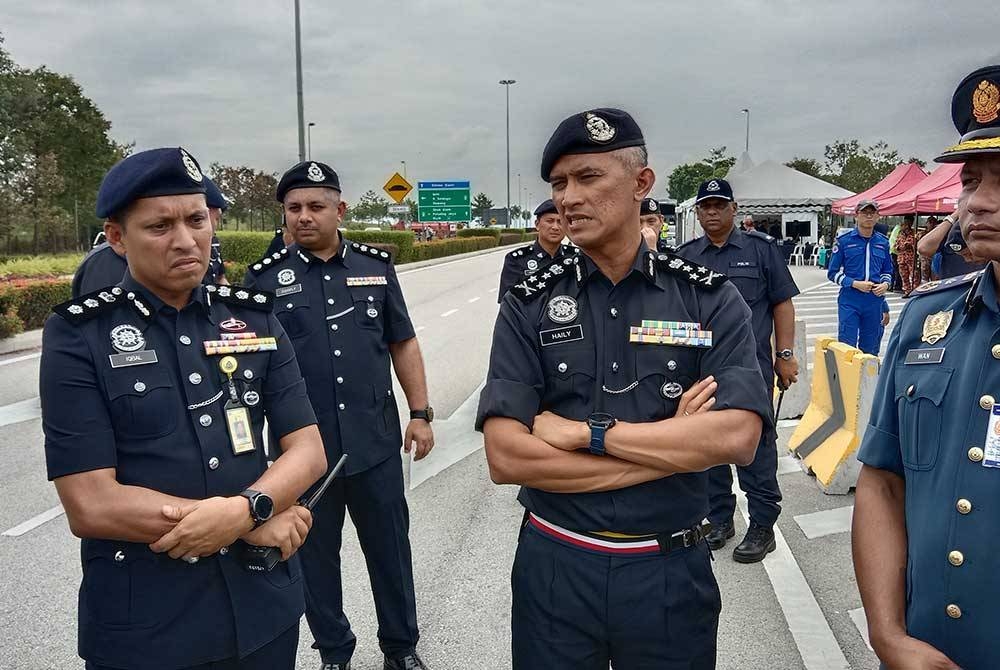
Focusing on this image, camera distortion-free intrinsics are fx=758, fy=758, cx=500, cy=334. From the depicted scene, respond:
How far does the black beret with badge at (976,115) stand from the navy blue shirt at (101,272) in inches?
155

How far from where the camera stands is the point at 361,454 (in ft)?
10.9

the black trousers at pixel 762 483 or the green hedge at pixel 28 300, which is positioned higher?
the green hedge at pixel 28 300

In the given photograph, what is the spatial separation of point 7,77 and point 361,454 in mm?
50558

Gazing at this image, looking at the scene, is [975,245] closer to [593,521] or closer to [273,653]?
[593,521]

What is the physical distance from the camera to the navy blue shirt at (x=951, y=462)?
1586mm

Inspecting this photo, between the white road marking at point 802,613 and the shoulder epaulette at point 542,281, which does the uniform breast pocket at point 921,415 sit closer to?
the shoulder epaulette at point 542,281

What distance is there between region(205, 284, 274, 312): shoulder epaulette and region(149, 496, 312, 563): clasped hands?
0.60 metres

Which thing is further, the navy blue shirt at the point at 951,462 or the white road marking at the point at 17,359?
the white road marking at the point at 17,359

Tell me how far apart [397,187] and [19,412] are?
81.8 feet

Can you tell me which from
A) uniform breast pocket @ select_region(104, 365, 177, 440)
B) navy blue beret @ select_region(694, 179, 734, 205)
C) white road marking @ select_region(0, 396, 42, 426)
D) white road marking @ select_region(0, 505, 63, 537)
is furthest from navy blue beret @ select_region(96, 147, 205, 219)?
white road marking @ select_region(0, 396, 42, 426)

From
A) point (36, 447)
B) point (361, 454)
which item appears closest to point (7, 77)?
point (36, 447)

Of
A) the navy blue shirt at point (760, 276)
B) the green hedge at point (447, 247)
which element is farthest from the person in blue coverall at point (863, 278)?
the green hedge at point (447, 247)

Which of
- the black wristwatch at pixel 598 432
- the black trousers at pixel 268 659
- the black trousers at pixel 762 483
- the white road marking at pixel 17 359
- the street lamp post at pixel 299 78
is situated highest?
the street lamp post at pixel 299 78

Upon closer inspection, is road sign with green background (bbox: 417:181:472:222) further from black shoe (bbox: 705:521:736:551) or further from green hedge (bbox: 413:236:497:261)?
black shoe (bbox: 705:521:736:551)
